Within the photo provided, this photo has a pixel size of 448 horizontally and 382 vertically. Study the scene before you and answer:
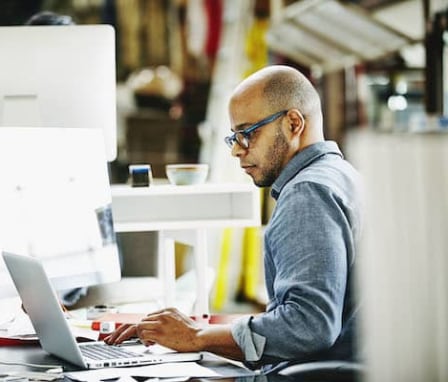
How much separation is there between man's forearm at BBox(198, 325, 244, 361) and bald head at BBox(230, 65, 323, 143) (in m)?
0.54

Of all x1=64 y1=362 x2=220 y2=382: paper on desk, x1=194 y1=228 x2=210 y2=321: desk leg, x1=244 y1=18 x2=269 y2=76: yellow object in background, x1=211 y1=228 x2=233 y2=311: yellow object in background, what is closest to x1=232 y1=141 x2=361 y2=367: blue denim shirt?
x1=64 y1=362 x2=220 y2=382: paper on desk

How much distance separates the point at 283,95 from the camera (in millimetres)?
2125

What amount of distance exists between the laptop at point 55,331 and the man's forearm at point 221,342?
0.04m

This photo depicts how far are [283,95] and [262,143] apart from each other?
12 centimetres

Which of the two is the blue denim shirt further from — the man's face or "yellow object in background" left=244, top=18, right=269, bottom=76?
"yellow object in background" left=244, top=18, right=269, bottom=76

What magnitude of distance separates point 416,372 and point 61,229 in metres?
1.20

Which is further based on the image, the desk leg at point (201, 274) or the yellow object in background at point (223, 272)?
the yellow object in background at point (223, 272)

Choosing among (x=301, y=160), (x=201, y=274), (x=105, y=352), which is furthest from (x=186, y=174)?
(x=105, y=352)

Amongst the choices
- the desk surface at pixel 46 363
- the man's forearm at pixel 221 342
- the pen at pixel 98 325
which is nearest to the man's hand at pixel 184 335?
the man's forearm at pixel 221 342

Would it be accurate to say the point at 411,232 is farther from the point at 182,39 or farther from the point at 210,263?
the point at 182,39

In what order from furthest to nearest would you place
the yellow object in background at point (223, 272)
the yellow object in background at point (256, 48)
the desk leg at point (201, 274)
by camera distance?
the yellow object in background at point (256, 48), the yellow object in background at point (223, 272), the desk leg at point (201, 274)

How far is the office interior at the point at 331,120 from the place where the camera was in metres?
1.12

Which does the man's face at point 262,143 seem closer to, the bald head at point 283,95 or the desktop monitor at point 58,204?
the bald head at point 283,95

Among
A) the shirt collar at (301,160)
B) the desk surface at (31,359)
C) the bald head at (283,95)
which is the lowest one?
the desk surface at (31,359)
